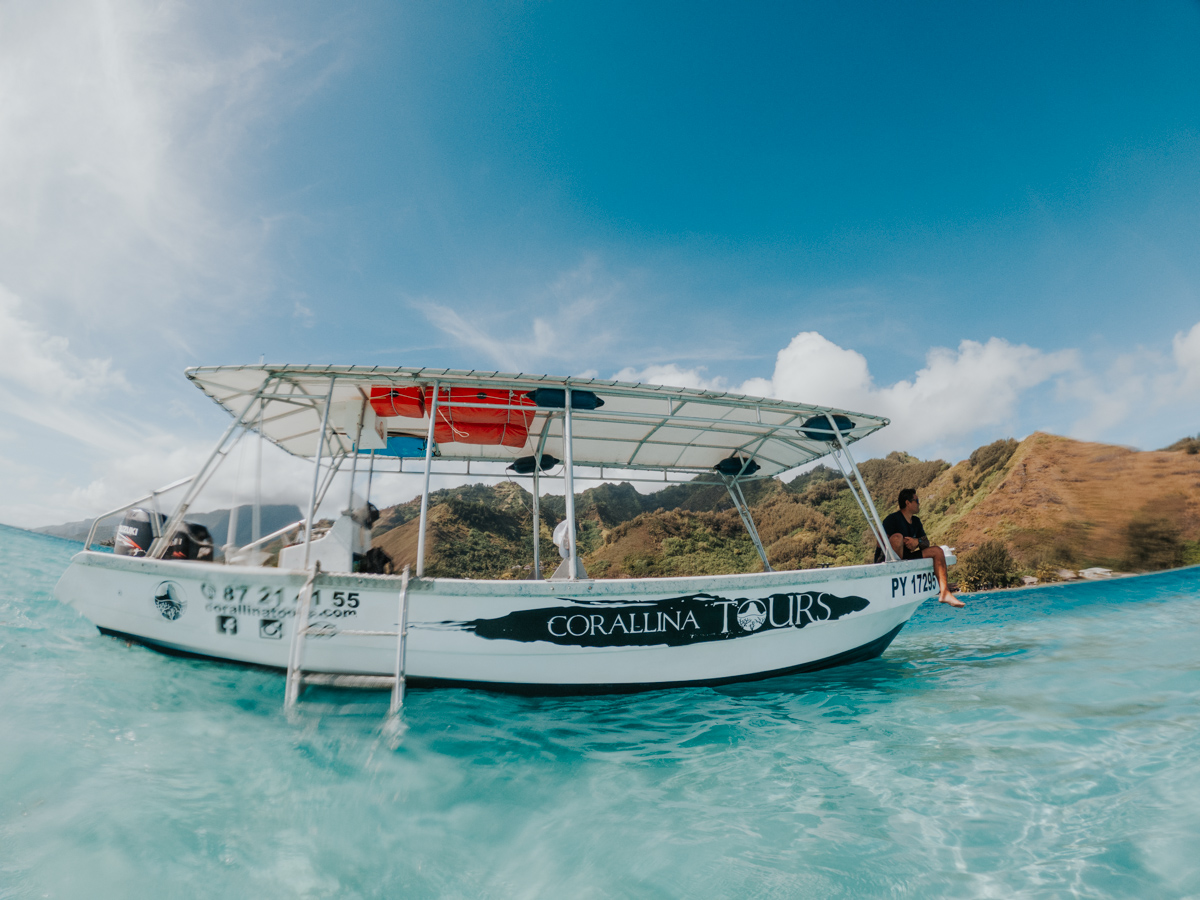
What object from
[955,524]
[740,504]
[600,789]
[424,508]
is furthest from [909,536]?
[955,524]

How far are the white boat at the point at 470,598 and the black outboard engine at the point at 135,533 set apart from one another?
4 centimetres

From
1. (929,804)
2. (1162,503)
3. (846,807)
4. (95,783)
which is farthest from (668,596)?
(1162,503)

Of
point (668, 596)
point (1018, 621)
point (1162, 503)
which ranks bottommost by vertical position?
point (1018, 621)

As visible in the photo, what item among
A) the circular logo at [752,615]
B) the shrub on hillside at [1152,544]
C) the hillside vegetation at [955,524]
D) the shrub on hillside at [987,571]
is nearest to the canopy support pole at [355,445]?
the circular logo at [752,615]

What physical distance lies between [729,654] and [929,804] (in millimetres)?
1805

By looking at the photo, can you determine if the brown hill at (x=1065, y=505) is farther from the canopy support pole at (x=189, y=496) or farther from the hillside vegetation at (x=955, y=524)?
the canopy support pole at (x=189, y=496)

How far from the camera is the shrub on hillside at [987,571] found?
19234 millimetres

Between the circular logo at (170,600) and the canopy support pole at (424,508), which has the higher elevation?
the canopy support pole at (424,508)

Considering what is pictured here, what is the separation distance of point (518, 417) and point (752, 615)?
327cm

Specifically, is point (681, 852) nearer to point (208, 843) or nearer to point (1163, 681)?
point (208, 843)

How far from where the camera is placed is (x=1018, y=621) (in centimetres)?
977

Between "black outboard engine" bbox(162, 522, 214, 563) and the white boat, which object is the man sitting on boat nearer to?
the white boat

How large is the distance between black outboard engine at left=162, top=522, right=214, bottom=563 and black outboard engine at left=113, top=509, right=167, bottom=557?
3.02 ft

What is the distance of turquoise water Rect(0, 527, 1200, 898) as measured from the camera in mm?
2270
